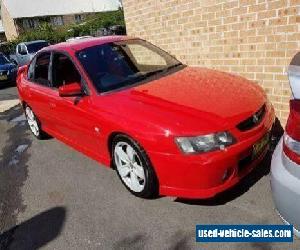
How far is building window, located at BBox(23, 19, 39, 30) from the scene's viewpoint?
168ft

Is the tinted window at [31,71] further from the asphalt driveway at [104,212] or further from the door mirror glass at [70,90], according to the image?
the door mirror glass at [70,90]

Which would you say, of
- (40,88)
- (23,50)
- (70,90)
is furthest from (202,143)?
(23,50)

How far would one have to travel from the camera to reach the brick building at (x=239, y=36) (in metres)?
4.50

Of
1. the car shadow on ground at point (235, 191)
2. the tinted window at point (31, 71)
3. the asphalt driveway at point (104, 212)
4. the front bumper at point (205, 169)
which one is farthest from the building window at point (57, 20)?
the front bumper at point (205, 169)

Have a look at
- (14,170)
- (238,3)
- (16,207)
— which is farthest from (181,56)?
(16,207)

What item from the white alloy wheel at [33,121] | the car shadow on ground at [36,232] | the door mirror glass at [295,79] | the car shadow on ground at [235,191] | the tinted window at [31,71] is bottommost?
the car shadow on ground at [36,232]

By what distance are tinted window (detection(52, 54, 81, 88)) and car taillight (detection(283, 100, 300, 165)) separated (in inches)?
105

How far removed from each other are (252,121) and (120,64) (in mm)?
1860

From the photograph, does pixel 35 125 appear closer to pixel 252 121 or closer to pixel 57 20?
pixel 252 121

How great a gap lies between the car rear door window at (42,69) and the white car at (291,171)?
361cm

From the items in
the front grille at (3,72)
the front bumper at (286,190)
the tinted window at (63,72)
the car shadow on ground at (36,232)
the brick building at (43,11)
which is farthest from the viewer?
the brick building at (43,11)

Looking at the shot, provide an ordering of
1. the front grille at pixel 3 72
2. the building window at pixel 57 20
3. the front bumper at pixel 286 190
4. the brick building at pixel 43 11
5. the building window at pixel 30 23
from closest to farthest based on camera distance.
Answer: the front bumper at pixel 286 190 < the front grille at pixel 3 72 < the brick building at pixel 43 11 < the building window at pixel 30 23 < the building window at pixel 57 20

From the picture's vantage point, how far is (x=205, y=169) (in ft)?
10.1

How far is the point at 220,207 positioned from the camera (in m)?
3.50
